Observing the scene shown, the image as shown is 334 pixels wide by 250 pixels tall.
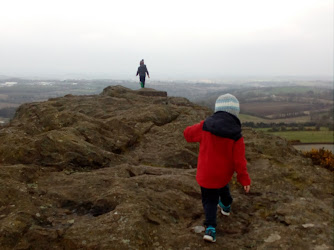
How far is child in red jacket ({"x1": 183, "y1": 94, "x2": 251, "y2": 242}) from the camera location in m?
4.80

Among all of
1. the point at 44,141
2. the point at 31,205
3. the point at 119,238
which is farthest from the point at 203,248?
the point at 44,141

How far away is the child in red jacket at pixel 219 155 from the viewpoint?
480 cm

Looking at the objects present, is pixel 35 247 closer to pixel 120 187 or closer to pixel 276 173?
pixel 120 187

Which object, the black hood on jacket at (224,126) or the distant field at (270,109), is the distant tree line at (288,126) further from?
the black hood on jacket at (224,126)

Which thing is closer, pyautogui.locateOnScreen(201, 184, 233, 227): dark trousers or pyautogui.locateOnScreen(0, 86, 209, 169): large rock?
pyautogui.locateOnScreen(201, 184, 233, 227): dark trousers

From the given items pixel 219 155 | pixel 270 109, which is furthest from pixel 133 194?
pixel 270 109

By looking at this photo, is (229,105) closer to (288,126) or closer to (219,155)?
(219,155)

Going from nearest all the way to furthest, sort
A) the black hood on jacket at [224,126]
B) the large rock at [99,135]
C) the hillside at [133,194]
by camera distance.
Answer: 1. the hillside at [133,194]
2. the black hood on jacket at [224,126]
3. the large rock at [99,135]

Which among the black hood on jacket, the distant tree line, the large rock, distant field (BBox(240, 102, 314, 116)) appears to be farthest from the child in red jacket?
distant field (BBox(240, 102, 314, 116))

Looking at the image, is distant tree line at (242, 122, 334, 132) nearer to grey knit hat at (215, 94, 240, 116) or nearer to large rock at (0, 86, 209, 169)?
large rock at (0, 86, 209, 169)

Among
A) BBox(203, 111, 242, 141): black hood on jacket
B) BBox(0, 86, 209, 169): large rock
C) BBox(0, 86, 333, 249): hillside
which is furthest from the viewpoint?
BBox(0, 86, 209, 169): large rock

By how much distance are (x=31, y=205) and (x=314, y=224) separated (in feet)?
18.4

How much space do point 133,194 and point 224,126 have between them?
2312mm

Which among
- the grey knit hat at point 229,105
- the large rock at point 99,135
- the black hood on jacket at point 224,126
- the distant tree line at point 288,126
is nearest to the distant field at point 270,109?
the distant tree line at point 288,126
